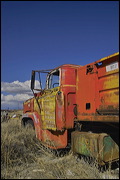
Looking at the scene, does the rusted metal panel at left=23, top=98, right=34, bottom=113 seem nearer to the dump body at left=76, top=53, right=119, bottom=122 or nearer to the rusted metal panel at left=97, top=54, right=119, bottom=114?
the dump body at left=76, top=53, right=119, bottom=122

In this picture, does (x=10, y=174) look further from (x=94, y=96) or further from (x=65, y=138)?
(x=94, y=96)

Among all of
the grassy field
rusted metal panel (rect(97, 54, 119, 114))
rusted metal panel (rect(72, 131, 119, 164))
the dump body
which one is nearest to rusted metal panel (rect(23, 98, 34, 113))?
the grassy field

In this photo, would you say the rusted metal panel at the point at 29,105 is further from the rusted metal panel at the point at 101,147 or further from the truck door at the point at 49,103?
the rusted metal panel at the point at 101,147

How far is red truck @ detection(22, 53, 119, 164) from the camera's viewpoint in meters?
3.54

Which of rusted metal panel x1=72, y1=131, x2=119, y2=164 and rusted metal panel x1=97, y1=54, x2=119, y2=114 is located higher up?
rusted metal panel x1=97, y1=54, x2=119, y2=114

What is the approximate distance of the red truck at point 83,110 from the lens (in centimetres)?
354

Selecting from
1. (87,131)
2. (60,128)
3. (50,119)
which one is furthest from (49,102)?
(87,131)

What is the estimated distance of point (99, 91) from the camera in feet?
12.5

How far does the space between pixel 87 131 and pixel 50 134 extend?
4.00 ft

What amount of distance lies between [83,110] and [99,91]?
0.63 meters

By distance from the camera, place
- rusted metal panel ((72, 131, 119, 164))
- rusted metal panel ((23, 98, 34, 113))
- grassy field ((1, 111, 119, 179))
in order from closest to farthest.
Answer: grassy field ((1, 111, 119, 179)), rusted metal panel ((72, 131, 119, 164)), rusted metal panel ((23, 98, 34, 113))

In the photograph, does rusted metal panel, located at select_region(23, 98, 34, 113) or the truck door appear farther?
rusted metal panel, located at select_region(23, 98, 34, 113)

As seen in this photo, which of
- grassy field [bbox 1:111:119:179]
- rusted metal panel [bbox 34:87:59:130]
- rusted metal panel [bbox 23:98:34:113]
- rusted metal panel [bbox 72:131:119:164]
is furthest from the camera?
rusted metal panel [bbox 23:98:34:113]

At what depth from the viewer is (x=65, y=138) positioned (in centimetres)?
464
